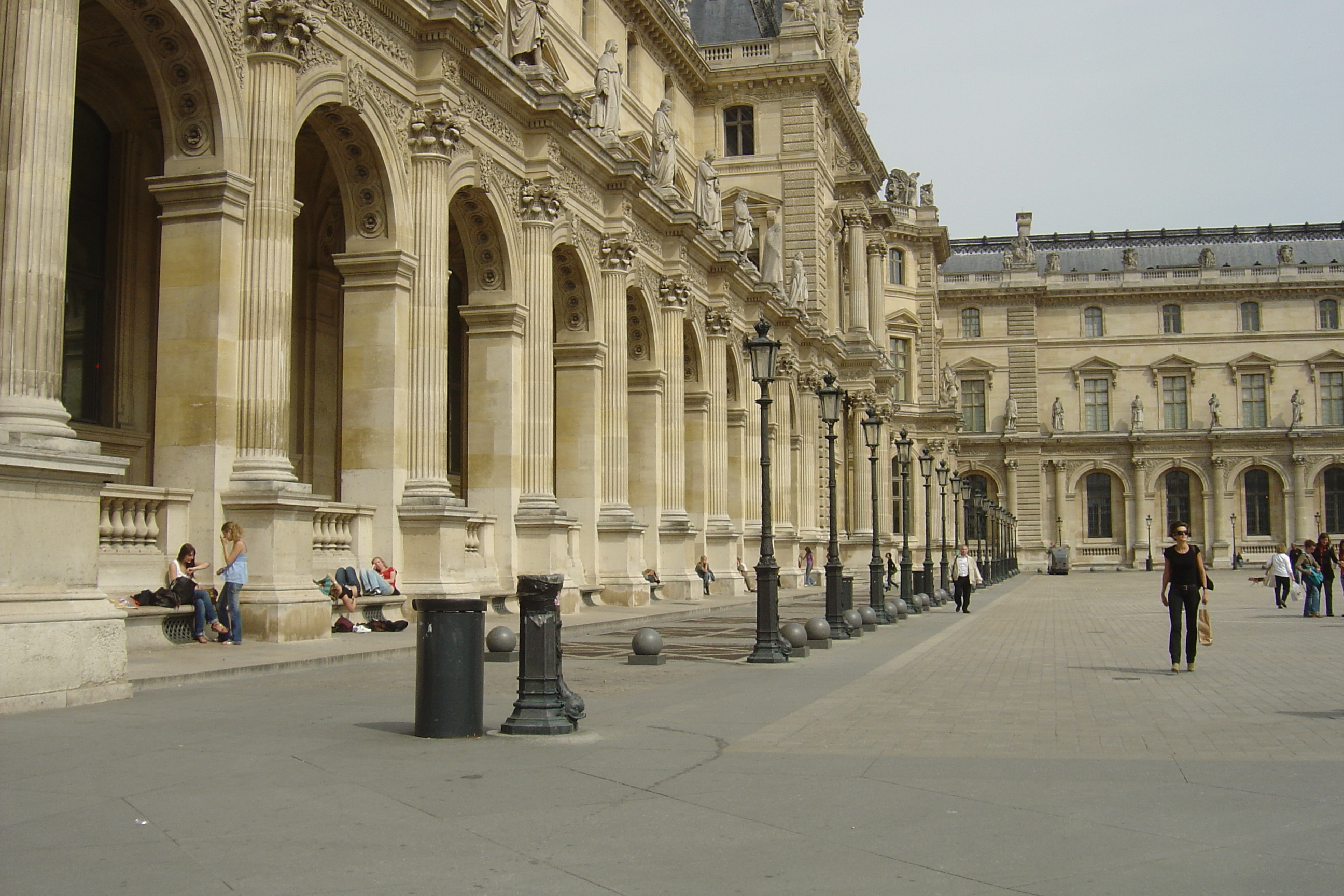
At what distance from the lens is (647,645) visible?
16.9 m

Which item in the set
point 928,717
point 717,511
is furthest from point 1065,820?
point 717,511

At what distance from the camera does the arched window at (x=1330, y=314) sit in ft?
314

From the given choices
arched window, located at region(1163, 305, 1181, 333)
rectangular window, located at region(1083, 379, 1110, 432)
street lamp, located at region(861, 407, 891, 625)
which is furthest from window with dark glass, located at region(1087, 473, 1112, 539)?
street lamp, located at region(861, 407, 891, 625)

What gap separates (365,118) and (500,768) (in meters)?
15.4

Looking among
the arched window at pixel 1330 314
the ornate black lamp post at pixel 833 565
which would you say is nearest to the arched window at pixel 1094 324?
the arched window at pixel 1330 314

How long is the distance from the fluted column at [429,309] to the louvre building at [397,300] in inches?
2.3

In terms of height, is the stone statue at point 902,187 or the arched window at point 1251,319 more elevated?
the stone statue at point 902,187

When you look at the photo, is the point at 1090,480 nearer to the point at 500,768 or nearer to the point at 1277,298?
the point at 1277,298

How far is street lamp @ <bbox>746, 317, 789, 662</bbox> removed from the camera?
17812 mm

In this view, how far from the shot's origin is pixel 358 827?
7086 millimetres

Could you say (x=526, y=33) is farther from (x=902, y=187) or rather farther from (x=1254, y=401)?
(x=1254, y=401)

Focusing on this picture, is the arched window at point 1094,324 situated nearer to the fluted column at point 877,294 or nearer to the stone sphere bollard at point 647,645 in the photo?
the fluted column at point 877,294

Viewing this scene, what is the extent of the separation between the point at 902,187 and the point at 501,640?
70.7m

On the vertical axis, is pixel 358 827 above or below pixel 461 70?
below
